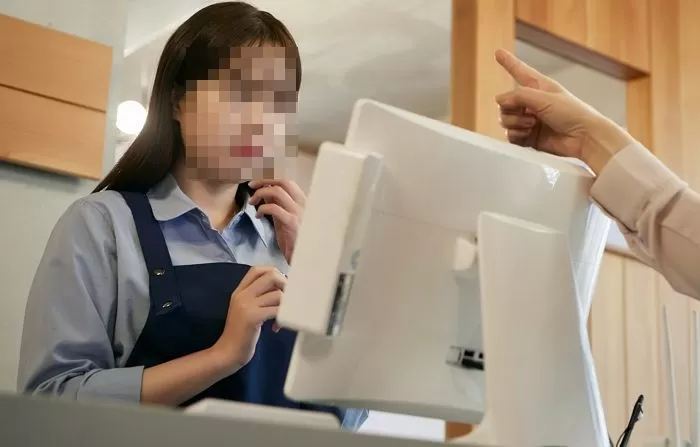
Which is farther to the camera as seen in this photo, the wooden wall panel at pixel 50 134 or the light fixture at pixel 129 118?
the light fixture at pixel 129 118

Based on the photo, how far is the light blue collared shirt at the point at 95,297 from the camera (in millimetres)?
893

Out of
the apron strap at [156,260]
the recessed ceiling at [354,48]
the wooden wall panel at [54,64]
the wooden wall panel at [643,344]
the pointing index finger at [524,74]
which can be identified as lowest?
the wooden wall panel at [643,344]

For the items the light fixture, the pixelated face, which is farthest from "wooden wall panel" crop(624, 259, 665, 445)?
the light fixture

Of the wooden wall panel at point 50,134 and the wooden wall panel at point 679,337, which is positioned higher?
the wooden wall panel at point 50,134

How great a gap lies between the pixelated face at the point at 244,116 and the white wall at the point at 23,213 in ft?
2.00

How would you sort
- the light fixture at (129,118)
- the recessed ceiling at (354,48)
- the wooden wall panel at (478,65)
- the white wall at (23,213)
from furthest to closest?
1. the recessed ceiling at (354,48)
2. the light fixture at (129,118)
3. the wooden wall panel at (478,65)
4. the white wall at (23,213)

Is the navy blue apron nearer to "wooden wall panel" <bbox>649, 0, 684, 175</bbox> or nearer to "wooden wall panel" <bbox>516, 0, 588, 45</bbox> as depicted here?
"wooden wall panel" <bbox>516, 0, 588, 45</bbox>

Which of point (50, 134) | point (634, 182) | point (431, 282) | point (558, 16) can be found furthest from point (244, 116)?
point (558, 16)

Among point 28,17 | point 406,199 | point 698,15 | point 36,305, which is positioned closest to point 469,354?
point 406,199

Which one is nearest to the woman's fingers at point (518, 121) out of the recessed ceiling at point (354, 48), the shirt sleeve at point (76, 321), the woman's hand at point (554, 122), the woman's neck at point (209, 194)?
the woman's hand at point (554, 122)

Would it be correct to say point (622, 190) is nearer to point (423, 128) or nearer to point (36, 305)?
point (423, 128)

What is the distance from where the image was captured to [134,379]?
89 cm

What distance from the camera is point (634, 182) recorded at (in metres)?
0.95

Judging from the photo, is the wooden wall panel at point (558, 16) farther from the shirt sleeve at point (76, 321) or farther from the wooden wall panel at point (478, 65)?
the shirt sleeve at point (76, 321)
